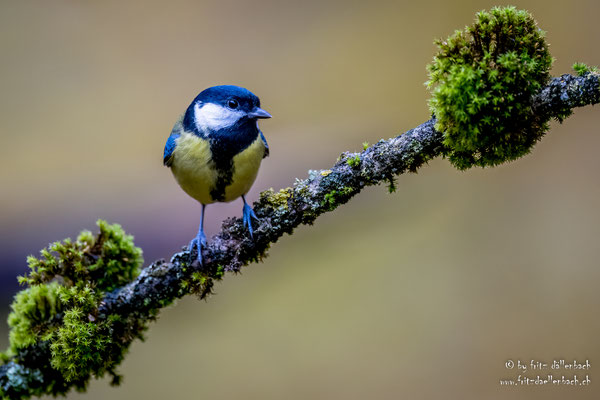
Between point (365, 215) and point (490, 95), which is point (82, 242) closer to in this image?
point (490, 95)

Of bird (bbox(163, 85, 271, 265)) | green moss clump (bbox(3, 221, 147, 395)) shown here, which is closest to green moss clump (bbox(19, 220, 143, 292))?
green moss clump (bbox(3, 221, 147, 395))

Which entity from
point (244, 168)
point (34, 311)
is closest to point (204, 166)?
point (244, 168)

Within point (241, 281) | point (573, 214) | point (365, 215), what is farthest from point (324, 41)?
point (573, 214)

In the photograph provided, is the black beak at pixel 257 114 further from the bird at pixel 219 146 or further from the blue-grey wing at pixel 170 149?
the blue-grey wing at pixel 170 149

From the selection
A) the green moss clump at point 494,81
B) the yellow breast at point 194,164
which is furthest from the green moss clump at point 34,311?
the green moss clump at point 494,81

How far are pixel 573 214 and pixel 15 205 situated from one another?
4.67m

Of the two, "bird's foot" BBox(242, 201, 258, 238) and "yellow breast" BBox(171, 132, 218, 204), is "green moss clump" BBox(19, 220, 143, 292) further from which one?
"bird's foot" BBox(242, 201, 258, 238)

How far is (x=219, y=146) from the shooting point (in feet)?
6.23

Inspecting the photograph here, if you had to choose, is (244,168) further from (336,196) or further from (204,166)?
(336,196)

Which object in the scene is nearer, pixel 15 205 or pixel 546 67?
pixel 546 67

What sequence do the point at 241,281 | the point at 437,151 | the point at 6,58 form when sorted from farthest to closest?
1. the point at 6,58
2. the point at 241,281
3. the point at 437,151

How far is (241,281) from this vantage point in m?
4.20

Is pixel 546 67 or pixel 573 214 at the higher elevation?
pixel 573 214

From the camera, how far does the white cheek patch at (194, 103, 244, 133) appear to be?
76.0 inches
